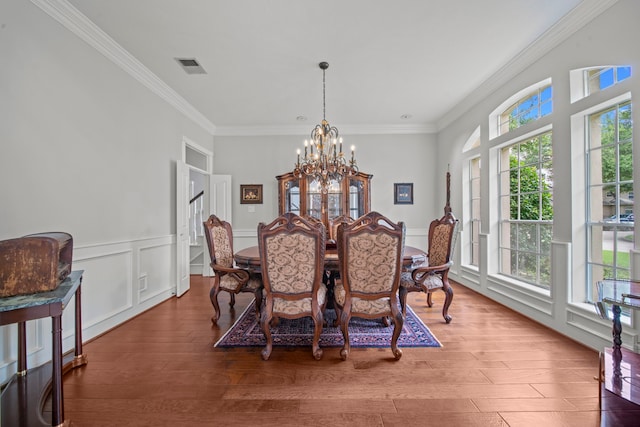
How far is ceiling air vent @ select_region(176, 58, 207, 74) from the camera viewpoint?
9.54 ft

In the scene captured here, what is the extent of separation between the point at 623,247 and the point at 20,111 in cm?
460

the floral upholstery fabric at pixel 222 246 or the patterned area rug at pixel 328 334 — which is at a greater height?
the floral upholstery fabric at pixel 222 246

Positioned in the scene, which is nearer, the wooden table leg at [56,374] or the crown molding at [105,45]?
the wooden table leg at [56,374]

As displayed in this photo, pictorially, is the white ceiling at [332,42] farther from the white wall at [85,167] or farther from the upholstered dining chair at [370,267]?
the upholstered dining chair at [370,267]

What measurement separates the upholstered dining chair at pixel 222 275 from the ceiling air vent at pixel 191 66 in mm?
1691

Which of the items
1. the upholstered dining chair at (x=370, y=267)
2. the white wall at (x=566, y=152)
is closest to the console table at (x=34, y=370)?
the upholstered dining chair at (x=370, y=267)

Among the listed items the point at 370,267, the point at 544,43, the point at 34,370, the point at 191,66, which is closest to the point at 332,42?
the point at 191,66

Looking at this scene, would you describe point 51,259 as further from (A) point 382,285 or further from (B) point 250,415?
(A) point 382,285

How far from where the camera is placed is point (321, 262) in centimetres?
206

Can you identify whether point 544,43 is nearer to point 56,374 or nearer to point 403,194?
point 403,194

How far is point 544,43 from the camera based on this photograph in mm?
2578

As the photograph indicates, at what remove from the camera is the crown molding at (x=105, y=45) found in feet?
6.95

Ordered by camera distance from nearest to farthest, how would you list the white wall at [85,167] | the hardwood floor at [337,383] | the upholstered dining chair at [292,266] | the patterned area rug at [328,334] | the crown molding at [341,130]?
the hardwood floor at [337,383] → the white wall at [85,167] → the upholstered dining chair at [292,266] → the patterned area rug at [328,334] → the crown molding at [341,130]

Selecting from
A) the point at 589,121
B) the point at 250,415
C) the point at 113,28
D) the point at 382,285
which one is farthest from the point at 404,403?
the point at 113,28
